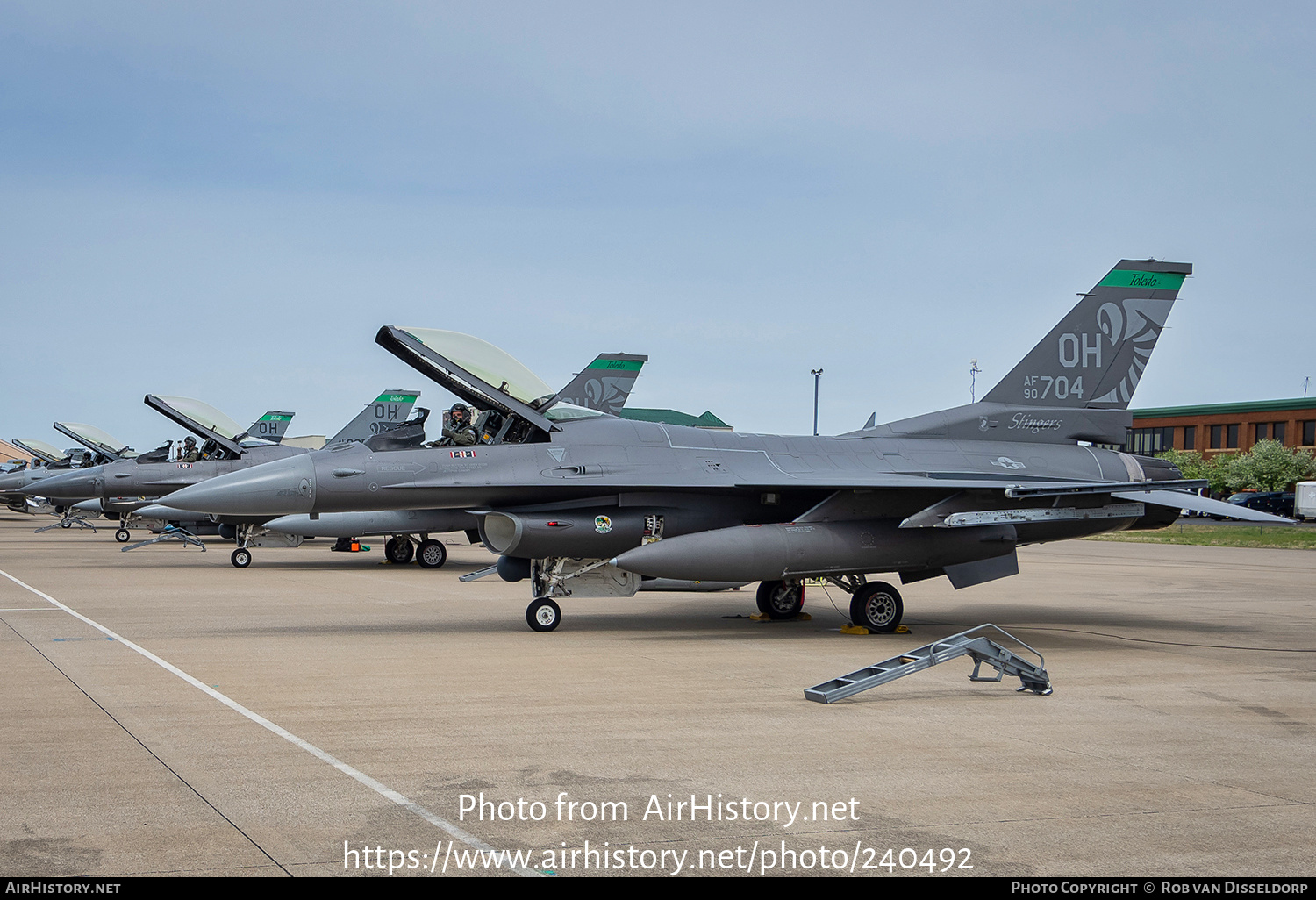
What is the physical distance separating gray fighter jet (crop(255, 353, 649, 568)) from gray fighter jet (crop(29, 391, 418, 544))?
2.23 metres

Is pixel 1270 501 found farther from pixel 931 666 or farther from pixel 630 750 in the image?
pixel 630 750

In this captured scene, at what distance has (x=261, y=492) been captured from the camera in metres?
12.1

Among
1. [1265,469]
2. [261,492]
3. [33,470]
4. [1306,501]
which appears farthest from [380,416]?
[1265,469]

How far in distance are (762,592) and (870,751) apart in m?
7.72

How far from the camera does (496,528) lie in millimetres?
12336

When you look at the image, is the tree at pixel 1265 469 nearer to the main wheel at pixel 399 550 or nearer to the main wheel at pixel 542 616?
the main wheel at pixel 399 550

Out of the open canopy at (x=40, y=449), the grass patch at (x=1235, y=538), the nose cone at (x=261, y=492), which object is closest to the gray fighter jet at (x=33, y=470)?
the open canopy at (x=40, y=449)

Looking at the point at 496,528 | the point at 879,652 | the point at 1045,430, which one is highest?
the point at 1045,430

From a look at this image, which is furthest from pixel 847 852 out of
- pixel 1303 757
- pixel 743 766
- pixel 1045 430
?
pixel 1045 430

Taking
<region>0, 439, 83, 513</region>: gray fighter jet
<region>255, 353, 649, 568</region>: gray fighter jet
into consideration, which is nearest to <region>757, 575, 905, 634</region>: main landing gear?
<region>255, 353, 649, 568</region>: gray fighter jet

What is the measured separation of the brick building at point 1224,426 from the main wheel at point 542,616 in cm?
6552

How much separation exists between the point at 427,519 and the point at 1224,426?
73.3 m

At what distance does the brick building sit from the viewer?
73750mm
